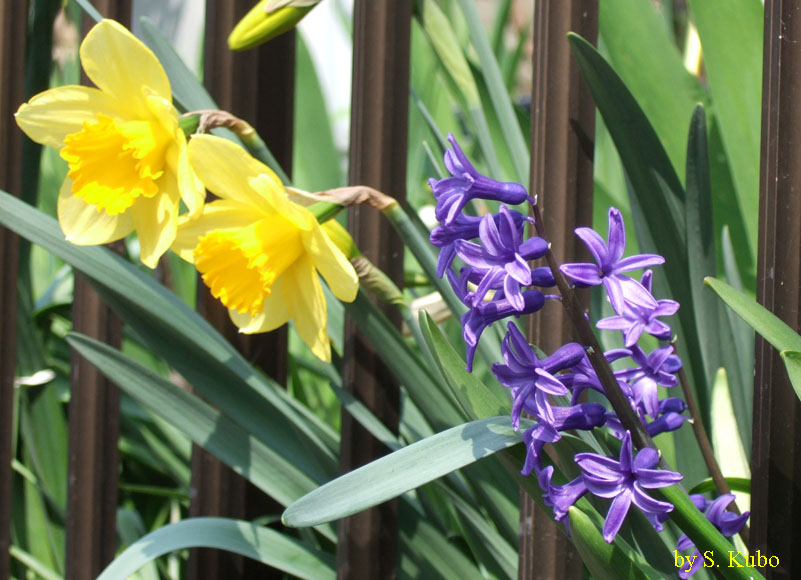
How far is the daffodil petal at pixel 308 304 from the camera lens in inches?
25.1

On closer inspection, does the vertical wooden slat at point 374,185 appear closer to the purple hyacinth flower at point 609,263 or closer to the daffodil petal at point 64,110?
the daffodil petal at point 64,110

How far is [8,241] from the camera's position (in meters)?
0.94

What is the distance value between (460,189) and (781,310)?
0.25m

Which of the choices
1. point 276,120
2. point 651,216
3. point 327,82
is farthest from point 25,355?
point 327,82

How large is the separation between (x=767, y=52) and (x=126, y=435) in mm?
1025

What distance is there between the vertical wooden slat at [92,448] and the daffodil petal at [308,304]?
325mm

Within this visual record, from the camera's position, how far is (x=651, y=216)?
27.9 inches

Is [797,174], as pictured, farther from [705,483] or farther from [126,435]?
[126,435]

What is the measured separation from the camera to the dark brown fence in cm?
58

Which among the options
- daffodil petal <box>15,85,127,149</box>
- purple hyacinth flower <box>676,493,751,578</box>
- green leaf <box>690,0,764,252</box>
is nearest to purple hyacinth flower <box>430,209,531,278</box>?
purple hyacinth flower <box>676,493,751,578</box>

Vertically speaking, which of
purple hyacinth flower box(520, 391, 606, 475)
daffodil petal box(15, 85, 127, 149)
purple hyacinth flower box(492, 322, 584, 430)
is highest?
daffodil petal box(15, 85, 127, 149)

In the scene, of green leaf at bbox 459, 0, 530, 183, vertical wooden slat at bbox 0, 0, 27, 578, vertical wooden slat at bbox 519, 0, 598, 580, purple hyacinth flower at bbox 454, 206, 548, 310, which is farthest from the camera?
vertical wooden slat at bbox 0, 0, 27, 578

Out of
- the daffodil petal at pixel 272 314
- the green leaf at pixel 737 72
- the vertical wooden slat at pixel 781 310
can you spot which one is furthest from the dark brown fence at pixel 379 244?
the green leaf at pixel 737 72

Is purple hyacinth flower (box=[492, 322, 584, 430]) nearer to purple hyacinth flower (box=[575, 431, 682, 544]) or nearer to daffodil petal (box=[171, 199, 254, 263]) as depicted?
purple hyacinth flower (box=[575, 431, 682, 544])
